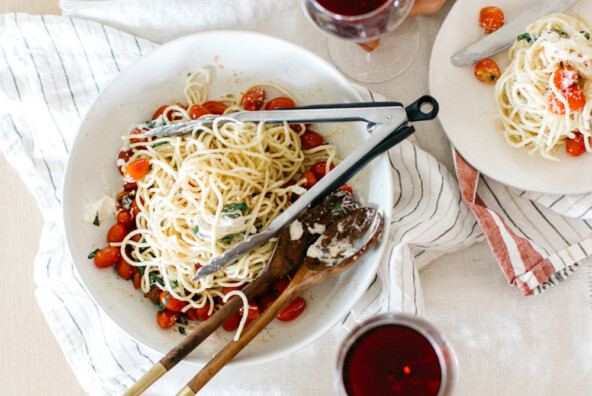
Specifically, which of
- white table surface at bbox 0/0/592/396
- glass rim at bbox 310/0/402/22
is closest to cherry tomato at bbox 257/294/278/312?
white table surface at bbox 0/0/592/396

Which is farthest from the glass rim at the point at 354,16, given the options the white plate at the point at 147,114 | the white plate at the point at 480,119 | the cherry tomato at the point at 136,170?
the cherry tomato at the point at 136,170

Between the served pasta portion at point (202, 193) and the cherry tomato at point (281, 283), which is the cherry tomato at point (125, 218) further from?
the cherry tomato at point (281, 283)

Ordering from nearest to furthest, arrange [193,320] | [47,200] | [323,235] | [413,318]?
[413,318] → [323,235] → [193,320] → [47,200]

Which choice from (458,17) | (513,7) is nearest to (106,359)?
(458,17)

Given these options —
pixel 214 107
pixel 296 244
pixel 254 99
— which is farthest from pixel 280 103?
pixel 296 244

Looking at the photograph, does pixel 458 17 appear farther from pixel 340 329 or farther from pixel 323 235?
pixel 340 329

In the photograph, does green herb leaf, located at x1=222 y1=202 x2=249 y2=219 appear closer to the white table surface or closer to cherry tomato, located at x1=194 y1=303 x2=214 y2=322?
cherry tomato, located at x1=194 y1=303 x2=214 y2=322
